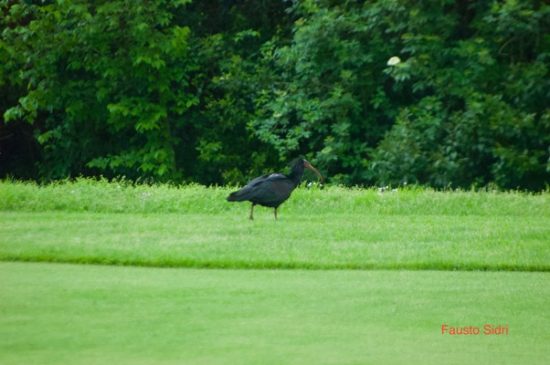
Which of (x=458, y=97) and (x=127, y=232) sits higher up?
(x=458, y=97)

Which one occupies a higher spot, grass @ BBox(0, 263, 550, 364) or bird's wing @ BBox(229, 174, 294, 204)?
bird's wing @ BBox(229, 174, 294, 204)

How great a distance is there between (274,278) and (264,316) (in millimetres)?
1725

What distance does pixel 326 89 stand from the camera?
21.0 m

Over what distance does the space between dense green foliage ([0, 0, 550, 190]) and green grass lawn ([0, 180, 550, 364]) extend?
486cm

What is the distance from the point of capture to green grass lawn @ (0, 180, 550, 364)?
5359mm

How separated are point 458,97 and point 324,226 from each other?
9107 millimetres

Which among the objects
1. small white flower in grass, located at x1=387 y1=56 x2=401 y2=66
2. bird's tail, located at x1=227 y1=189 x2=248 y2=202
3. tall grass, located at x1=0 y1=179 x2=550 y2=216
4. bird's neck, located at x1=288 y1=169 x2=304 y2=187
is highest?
small white flower in grass, located at x1=387 y1=56 x2=401 y2=66

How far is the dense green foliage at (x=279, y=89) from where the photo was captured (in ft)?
61.9

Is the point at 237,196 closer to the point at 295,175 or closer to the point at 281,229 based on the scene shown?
the point at 281,229

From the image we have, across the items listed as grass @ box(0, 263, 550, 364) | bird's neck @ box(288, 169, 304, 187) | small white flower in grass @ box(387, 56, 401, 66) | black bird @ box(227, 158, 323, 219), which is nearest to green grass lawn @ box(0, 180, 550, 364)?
grass @ box(0, 263, 550, 364)

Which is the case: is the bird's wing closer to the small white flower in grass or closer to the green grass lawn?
the green grass lawn

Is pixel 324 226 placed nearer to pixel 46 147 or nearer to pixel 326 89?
pixel 326 89

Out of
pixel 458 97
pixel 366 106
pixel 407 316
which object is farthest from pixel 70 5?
pixel 407 316

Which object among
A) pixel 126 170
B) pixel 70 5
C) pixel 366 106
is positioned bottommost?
pixel 126 170
